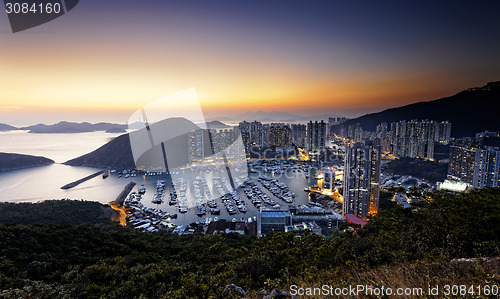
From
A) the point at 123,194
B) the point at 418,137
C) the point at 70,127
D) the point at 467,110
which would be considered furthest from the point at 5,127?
the point at 467,110

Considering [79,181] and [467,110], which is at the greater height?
[467,110]

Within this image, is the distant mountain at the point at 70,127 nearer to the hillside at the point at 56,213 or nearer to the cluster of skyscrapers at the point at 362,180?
the hillside at the point at 56,213

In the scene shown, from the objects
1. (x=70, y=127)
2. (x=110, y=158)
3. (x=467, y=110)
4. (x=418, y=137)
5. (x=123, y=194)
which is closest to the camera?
(x=123, y=194)

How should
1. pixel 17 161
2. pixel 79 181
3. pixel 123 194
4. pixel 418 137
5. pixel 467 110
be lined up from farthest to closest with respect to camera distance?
pixel 467 110 < pixel 418 137 < pixel 17 161 < pixel 79 181 < pixel 123 194

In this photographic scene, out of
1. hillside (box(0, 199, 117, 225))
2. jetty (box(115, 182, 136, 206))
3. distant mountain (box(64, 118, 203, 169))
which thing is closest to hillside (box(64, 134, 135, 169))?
distant mountain (box(64, 118, 203, 169))

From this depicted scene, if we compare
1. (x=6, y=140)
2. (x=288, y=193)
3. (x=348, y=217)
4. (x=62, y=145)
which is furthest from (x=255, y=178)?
(x=6, y=140)

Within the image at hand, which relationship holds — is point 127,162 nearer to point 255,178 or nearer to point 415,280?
point 255,178

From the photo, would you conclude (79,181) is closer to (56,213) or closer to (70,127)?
(56,213)
